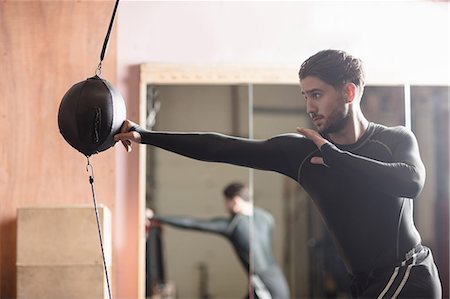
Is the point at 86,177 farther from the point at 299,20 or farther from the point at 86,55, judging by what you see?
the point at 299,20

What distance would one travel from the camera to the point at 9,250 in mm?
5125

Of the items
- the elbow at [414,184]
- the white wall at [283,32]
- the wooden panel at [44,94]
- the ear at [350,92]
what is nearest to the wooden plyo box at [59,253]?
the wooden panel at [44,94]

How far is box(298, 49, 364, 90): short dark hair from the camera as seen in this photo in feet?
14.6

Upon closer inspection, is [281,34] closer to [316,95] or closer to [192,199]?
[316,95]

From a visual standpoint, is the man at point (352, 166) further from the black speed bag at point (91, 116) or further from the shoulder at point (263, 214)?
the shoulder at point (263, 214)

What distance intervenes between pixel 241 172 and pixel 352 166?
1.74m

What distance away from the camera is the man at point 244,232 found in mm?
5844

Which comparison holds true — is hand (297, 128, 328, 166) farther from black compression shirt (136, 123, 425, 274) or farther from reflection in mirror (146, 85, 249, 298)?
reflection in mirror (146, 85, 249, 298)

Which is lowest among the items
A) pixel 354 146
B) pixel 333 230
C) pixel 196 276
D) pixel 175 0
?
pixel 196 276

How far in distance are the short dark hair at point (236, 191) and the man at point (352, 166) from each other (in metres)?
1.35

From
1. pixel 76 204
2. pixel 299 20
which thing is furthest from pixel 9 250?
pixel 299 20

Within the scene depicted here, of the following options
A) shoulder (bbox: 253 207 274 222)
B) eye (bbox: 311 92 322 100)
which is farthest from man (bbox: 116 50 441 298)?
shoulder (bbox: 253 207 274 222)

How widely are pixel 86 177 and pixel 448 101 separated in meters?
2.65

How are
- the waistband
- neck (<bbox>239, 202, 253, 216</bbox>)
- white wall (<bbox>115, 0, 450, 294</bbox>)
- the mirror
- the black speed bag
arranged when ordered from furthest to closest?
neck (<bbox>239, 202, 253, 216</bbox>)
the mirror
white wall (<bbox>115, 0, 450, 294</bbox>)
the waistband
the black speed bag
